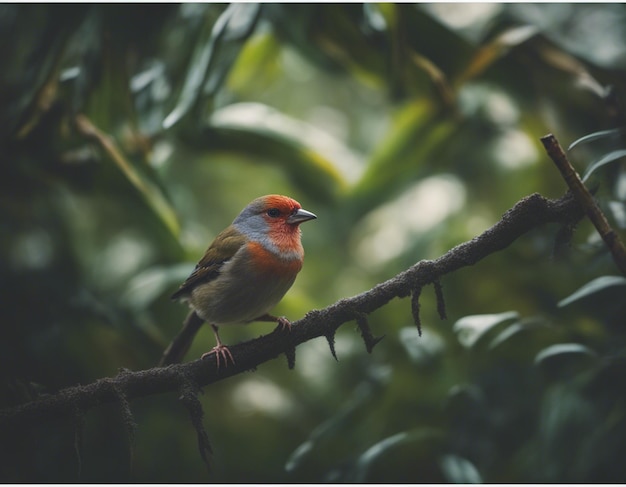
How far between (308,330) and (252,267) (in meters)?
0.36

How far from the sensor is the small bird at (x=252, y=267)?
5.20 feet

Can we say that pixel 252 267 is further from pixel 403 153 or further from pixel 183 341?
pixel 403 153

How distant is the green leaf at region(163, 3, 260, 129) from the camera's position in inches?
73.5

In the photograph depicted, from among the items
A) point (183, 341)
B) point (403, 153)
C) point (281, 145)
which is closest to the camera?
point (183, 341)

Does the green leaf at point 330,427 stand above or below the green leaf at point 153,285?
below

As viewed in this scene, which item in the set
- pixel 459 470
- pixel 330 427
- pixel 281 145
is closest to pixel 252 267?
pixel 330 427

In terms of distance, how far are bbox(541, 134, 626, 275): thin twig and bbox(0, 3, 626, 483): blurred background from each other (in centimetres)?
68

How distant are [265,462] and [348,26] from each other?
1.47 meters

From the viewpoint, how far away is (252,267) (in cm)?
163

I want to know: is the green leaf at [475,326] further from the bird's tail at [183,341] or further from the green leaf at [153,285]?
the green leaf at [153,285]

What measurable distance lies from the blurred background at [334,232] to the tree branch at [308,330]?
46cm

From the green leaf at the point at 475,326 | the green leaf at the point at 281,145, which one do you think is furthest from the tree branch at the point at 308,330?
the green leaf at the point at 281,145

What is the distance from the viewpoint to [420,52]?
2230 mm

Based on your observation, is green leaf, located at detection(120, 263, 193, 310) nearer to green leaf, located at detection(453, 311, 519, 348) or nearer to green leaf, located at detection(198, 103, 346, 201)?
green leaf, located at detection(198, 103, 346, 201)
